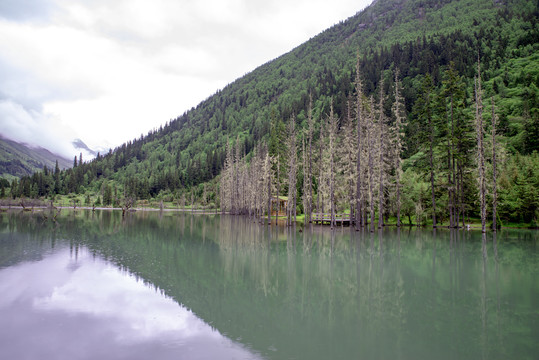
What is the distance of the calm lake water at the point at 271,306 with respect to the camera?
919 centimetres

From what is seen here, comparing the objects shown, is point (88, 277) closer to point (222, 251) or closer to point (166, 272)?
point (166, 272)

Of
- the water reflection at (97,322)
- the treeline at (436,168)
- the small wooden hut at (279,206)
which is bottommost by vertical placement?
the water reflection at (97,322)

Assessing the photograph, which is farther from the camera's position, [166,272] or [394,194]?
[394,194]

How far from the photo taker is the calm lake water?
9188 millimetres

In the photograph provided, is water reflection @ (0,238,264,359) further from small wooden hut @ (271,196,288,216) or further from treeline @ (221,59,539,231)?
small wooden hut @ (271,196,288,216)

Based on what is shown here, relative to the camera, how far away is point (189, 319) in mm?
11688

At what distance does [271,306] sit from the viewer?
12805 mm

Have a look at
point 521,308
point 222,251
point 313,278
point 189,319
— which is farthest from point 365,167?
point 189,319

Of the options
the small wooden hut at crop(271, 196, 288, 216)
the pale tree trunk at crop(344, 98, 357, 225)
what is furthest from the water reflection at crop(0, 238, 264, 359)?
the small wooden hut at crop(271, 196, 288, 216)

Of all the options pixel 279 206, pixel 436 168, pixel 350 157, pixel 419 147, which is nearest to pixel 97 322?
pixel 350 157

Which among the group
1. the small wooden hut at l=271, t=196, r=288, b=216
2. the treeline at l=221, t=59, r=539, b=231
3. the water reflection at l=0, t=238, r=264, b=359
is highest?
the treeline at l=221, t=59, r=539, b=231

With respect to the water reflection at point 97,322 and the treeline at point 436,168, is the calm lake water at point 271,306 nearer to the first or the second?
the water reflection at point 97,322

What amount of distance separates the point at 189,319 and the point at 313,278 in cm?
728

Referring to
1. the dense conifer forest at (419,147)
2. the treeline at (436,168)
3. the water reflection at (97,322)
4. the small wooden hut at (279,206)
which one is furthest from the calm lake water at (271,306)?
the small wooden hut at (279,206)
